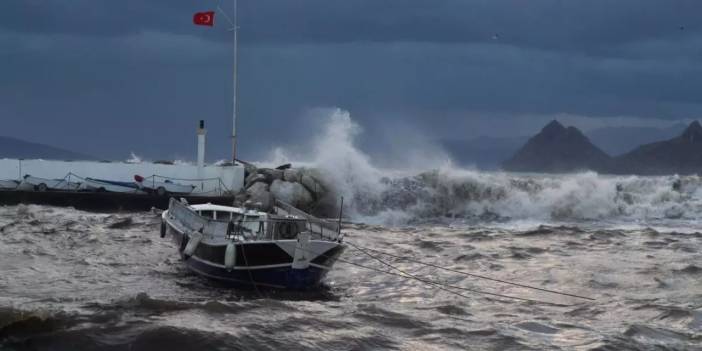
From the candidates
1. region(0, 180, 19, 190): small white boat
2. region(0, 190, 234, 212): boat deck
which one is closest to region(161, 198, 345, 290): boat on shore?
region(0, 190, 234, 212): boat deck

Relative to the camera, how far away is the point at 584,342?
11.0 meters

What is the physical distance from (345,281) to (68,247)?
8.58 metres

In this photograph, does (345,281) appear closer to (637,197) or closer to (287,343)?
(287,343)

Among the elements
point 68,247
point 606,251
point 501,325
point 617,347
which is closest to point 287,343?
point 501,325

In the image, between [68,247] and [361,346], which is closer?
[361,346]

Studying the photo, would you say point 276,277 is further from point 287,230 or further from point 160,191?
point 160,191

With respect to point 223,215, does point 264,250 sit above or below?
below

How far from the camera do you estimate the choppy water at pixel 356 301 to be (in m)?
10.3

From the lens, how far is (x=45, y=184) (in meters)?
33.4

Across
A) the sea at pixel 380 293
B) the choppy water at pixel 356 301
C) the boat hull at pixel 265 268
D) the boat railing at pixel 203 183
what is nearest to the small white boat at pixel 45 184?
the sea at pixel 380 293

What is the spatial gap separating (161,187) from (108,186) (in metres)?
3.03

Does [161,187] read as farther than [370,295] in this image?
Yes

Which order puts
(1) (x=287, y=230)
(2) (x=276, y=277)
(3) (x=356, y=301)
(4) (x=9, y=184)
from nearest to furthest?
(3) (x=356, y=301)
(2) (x=276, y=277)
(1) (x=287, y=230)
(4) (x=9, y=184)

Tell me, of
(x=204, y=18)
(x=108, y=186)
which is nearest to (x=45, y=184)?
(x=108, y=186)
